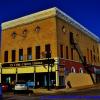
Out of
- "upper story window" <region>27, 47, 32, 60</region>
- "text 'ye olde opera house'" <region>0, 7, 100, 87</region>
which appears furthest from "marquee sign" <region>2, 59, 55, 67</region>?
"upper story window" <region>27, 47, 32, 60</region>

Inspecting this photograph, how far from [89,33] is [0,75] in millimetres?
23952

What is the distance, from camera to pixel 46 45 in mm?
51906

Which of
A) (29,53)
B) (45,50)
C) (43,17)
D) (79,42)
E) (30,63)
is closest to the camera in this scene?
(45,50)

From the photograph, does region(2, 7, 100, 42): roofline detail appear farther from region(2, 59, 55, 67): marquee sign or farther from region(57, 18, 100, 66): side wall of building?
region(2, 59, 55, 67): marquee sign

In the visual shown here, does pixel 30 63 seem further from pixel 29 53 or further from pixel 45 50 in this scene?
pixel 45 50

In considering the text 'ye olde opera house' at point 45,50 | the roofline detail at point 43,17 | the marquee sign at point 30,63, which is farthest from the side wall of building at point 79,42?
the marquee sign at point 30,63

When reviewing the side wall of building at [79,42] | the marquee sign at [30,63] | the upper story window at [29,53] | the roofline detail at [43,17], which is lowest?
the marquee sign at [30,63]

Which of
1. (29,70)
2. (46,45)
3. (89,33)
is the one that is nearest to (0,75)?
(29,70)

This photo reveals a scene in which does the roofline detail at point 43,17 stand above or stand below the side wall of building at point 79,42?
above

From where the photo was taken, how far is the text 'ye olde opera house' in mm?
50719

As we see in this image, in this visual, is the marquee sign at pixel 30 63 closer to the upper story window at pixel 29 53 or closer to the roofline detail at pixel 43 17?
the upper story window at pixel 29 53

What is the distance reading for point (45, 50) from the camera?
170 feet

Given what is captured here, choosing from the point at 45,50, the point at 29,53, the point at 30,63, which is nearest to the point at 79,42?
the point at 45,50

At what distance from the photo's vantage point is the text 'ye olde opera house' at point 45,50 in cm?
5072
